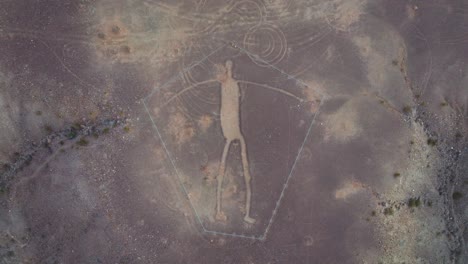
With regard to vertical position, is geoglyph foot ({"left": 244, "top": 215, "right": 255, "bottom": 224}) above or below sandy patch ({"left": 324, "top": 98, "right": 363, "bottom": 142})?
below

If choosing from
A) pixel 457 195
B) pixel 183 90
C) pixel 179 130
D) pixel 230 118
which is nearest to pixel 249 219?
pixel 230 118

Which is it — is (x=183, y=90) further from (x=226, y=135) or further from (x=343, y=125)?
(x=343, y=125)

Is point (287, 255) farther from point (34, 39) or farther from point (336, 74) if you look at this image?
point (34, 39)

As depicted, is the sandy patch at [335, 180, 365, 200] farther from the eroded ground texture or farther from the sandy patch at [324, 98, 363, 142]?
the sandy patch at [324, 98, 363, 142]

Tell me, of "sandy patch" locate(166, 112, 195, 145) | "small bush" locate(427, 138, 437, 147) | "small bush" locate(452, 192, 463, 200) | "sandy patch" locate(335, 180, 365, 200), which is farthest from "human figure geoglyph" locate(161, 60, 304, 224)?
"small bush" locate(452, 192, 463, 200)

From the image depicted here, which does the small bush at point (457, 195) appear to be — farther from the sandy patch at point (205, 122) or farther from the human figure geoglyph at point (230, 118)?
the sandy patch at point (205, 122)

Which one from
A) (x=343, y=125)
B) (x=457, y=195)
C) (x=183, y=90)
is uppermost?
(x=183, y=90)
